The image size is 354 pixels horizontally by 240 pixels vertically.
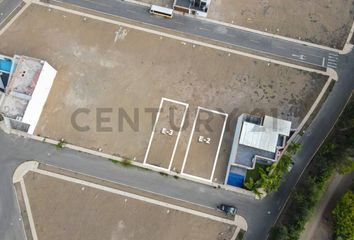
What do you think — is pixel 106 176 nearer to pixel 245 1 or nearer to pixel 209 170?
pixel 209 170

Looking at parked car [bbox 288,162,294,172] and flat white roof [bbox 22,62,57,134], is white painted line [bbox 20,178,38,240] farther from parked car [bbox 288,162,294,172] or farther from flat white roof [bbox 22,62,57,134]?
parked car [bbox 288,162,294,172]

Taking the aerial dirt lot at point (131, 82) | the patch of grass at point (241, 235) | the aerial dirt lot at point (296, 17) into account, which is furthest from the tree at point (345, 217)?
the aerial dirt lot at point (296, 17)

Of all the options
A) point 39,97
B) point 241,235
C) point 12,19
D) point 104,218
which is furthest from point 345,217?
point 12,19

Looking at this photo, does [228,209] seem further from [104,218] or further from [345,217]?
[104,218]

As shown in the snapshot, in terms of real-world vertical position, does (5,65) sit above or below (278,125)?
below

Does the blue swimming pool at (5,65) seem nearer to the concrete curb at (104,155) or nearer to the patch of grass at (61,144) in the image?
the concrete curb at (104,155)

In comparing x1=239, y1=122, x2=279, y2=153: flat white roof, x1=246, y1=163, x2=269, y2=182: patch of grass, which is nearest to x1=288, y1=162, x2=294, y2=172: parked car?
x1=246, y1=163, x2=269, y2=182: patch of grass
